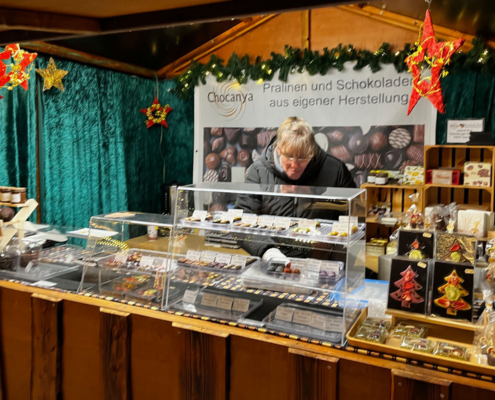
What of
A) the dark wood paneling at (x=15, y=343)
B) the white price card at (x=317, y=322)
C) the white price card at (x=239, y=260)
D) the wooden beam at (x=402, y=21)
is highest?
the wooden beam at (x=402, y=21)

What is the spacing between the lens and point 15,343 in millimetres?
2133

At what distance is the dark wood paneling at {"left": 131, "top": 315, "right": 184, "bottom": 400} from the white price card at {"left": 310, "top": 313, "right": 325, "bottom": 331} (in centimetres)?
50

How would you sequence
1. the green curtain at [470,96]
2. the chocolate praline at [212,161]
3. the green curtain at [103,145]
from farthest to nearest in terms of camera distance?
1. the chocolate praline at [212,161]
2. the green curtain at [103,145]
3. the green curtain at [470,96]

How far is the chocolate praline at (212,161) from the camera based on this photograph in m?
5.64

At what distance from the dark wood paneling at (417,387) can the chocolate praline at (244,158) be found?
426 centimetres

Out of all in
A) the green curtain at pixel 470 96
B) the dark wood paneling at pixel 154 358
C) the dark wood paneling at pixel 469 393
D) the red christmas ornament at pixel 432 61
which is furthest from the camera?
the green curtain at pixel 470 96

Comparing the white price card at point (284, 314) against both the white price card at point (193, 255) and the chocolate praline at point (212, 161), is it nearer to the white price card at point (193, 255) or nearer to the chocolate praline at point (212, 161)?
the white price card at point (193, 255)

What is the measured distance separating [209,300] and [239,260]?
0.26 m

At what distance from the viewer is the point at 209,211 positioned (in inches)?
82.5

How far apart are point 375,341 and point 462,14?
3.50m

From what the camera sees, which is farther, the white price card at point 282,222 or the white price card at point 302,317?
the white price card at point 282,222

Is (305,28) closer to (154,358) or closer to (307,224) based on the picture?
(307,224)

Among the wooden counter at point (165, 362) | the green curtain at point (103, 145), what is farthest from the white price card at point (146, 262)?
the green curtain at point (103, 145)

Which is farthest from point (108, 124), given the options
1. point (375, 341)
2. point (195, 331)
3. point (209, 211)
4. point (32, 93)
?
point (375, 341)
